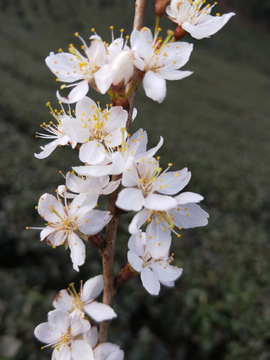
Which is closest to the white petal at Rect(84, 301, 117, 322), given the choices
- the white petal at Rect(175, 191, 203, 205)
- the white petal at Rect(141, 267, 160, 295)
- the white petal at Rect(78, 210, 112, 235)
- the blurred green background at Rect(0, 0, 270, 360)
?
the white petal at Rect(141, 267, 160, 295)

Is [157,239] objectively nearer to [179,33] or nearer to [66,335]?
[66,335]

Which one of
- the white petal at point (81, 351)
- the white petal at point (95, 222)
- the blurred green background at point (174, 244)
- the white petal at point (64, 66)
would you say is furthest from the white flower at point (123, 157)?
the blurred green background at point (174, 244)

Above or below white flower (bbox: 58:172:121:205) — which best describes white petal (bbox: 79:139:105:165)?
above

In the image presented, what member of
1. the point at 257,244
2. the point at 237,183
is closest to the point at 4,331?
the point at 257,244

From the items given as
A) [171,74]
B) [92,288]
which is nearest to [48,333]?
[92,288]

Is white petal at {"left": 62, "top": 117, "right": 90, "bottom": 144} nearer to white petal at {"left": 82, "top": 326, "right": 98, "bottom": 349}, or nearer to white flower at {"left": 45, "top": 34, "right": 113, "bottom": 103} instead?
white flower at {"left": 45, "top": 34, "right": 113, "bottom": 103}

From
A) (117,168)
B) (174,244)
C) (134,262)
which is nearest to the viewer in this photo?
(117,168)

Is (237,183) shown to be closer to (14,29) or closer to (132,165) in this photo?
(132,165)
